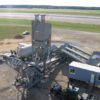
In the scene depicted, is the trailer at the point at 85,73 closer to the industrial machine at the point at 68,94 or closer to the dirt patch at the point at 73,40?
the industrial machine at the point at 68,94

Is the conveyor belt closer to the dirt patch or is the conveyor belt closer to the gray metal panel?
the gray metal panel

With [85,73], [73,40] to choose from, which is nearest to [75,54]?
[85,73]

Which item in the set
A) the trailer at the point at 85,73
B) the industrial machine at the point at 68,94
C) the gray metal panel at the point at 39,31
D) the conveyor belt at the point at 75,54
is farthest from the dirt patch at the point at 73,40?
the industrial machine at the point at 68,94

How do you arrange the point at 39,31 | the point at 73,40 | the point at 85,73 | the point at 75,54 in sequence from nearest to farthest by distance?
the point at 85,73 → the point at 39,31 → the point at 75,54 → the point at 73,40

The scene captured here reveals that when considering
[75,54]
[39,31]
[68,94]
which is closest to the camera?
[68,94]

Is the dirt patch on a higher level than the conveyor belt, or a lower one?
lower

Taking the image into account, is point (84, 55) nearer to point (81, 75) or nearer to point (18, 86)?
point (81, 75)

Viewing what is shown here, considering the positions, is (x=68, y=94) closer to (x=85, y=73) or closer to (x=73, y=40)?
(x=85, y=73)

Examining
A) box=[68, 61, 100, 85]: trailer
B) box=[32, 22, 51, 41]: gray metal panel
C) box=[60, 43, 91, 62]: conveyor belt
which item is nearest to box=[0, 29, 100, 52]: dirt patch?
box=[60, 43, 91, 62]: conveyor belt

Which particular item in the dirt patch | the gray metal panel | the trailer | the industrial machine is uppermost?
the gray metal panel
